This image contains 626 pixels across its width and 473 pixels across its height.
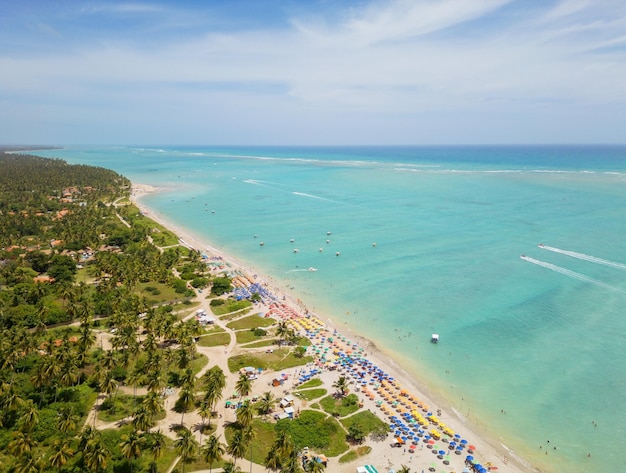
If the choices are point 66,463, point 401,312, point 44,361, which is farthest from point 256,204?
point 66,463

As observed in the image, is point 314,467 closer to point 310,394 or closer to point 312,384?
point 310,394

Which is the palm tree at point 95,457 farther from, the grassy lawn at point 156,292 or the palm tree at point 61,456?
the grassy lawn at point 156,292

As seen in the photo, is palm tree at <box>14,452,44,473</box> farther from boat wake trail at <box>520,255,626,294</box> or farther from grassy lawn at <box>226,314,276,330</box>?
boat wake trail at <box>520,255,626,294</box>

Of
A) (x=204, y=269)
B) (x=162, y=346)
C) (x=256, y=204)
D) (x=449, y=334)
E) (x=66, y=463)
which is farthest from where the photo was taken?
(x=256, y=204)

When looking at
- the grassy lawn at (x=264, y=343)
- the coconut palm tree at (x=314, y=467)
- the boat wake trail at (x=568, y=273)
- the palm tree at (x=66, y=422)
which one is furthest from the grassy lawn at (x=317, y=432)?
the boat wake trail at (x=568, y=273)

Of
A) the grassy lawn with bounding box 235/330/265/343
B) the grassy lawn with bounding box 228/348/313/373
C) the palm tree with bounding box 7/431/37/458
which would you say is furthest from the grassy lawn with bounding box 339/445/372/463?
the palm tree with bounding box 7/431/37/458

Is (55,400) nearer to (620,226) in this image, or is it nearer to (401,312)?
(401,312)

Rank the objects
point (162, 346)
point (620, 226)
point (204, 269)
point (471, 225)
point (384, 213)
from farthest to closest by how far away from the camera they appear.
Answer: point (384, 213)
point (471, 225)
point (620, 226)
point (204, 269)
point (162, 346)
